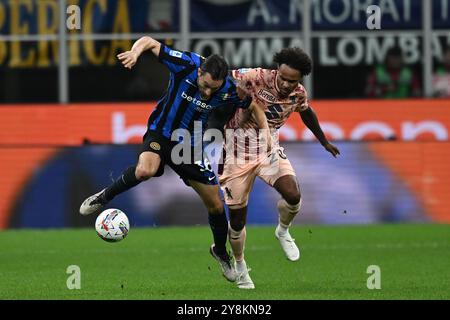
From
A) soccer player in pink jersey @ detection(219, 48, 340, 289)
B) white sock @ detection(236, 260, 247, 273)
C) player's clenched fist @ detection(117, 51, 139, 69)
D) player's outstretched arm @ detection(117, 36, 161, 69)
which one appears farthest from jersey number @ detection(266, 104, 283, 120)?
player's clenched fist @ detection(117, 51, 139, 69)

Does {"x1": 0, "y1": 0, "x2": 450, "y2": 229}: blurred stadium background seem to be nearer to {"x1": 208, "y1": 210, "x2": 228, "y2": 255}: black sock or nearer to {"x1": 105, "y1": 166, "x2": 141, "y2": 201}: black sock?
{"x1": 208, "y1": 210, "x2": 228, "y2": 255}: black sock

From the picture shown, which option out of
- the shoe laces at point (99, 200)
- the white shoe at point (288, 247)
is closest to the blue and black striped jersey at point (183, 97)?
the shoe laces at point (99, 200)

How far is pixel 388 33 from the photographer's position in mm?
20250

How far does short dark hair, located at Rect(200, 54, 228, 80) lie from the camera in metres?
10.8

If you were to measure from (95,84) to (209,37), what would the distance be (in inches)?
77.5

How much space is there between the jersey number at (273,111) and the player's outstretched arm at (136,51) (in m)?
1.37

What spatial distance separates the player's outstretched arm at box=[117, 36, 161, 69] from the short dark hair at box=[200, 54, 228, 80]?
21.3 inches

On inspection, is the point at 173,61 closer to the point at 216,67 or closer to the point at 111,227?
the point at 216,67

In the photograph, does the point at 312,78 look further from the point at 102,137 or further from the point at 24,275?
the point at 24,275

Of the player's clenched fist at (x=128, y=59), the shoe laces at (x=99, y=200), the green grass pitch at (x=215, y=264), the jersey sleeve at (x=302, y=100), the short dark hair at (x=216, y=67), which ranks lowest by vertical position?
the green grass pitch at (x=215, y=264)

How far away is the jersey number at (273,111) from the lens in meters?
12.0

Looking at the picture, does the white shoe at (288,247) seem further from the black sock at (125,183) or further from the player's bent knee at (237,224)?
the black sock at (125,183)

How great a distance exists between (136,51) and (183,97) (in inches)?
30.0
